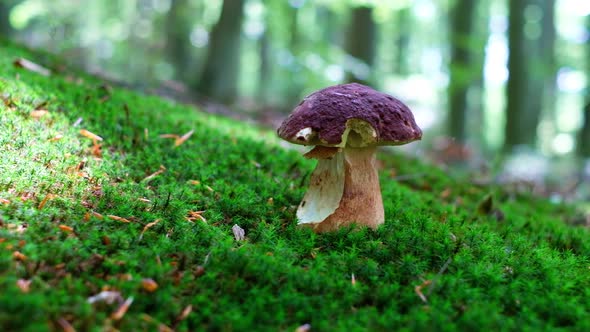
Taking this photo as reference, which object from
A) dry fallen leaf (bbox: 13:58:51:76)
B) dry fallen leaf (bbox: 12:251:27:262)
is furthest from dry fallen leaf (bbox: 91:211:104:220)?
dry fallen leaf (bbox: 13:58:51:76)

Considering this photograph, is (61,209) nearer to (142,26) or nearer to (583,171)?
(583,171)

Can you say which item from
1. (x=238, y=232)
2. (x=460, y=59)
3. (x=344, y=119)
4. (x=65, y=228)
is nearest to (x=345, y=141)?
(x=344, y=119)

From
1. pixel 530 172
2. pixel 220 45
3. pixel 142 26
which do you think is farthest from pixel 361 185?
pixel 142 26

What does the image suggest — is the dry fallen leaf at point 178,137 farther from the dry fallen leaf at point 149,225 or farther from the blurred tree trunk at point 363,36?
the blurred tree trunk at point 363,36

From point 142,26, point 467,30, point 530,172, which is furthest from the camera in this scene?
point 142,26

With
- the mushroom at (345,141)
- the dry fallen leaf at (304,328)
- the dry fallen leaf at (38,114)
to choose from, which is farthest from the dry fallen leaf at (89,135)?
the dry fallen leaf at (304,328)

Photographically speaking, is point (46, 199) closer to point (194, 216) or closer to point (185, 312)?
point (194, 216)
